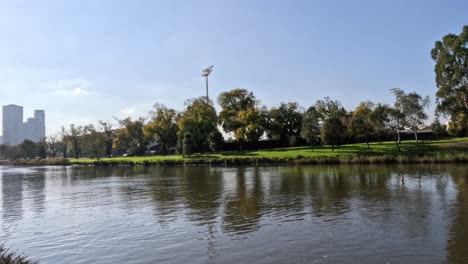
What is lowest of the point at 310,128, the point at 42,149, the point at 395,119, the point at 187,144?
the point at 187,144

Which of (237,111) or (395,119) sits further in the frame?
(237,111)

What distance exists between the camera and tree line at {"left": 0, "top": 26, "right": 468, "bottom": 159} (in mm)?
56000

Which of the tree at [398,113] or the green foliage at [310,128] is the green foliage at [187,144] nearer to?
the green foliage at [310,128]

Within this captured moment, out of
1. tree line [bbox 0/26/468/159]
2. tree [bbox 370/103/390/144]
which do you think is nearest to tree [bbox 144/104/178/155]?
tree line [bbox 0/26/468/159]

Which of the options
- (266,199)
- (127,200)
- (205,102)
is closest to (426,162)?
(266,199)

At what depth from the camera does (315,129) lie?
72.4 m

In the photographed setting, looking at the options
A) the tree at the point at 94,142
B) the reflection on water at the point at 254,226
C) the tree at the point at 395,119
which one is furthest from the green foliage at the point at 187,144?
the reflection on water at the point at 254,226

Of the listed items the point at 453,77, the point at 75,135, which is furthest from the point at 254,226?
the point at 75,135

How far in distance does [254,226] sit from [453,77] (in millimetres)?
48708

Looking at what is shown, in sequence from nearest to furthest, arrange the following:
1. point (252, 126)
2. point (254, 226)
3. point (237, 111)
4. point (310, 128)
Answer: point (254, 226)
point (310, 128)
point (252, 126)
point (237, 111)

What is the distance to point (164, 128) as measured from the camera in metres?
93.3

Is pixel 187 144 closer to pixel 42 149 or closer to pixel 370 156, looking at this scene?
pixel 370 156

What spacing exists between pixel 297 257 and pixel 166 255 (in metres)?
4.33

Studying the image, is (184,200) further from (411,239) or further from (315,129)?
(315,129)
